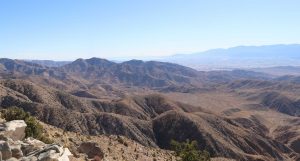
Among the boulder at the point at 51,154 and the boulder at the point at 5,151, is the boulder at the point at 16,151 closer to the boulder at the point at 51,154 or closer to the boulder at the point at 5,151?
the boulder at the point at 51,154

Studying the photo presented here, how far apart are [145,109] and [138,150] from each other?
86826 millimetres

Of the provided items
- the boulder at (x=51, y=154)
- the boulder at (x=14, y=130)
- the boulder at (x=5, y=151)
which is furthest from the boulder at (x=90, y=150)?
the boulder at (x=5, y=151)

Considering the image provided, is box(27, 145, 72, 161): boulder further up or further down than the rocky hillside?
→ further up

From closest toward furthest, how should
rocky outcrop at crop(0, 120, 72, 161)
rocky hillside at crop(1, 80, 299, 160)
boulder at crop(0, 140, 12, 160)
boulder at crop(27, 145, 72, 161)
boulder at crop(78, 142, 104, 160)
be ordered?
1. boulder at crop(27, 145, 72, 161)
2. rocky outcrop at crop(0, 120, 72, 161)
3. boulder at crop(0, 140, 12, 160)
4. boulder at crop(78, 142, 104, 160)
5. rocky hillside at crop(1, 80, 299, 160)

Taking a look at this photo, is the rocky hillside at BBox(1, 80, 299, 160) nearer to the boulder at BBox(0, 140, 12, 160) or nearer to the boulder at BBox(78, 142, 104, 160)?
the boulder at BBox(78, 142, 104, 160)

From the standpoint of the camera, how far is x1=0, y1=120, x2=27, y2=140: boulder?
80.4 feet

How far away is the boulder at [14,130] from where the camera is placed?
24513mm

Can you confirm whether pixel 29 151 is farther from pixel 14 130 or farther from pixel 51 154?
pixel 14 130

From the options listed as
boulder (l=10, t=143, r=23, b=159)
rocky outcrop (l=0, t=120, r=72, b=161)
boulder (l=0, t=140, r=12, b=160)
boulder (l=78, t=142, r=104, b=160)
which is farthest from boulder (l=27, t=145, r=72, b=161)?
boulder (l=78, t=142, r=104, b=160)

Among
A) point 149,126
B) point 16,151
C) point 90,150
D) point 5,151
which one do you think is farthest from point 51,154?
point 149,126

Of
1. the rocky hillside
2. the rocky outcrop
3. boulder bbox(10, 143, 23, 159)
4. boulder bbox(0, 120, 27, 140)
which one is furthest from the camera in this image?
the rocky hillside

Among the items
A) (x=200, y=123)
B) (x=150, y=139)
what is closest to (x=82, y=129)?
(x=150, y=139)

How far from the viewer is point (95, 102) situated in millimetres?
131375

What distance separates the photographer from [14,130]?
25188 millimetres
